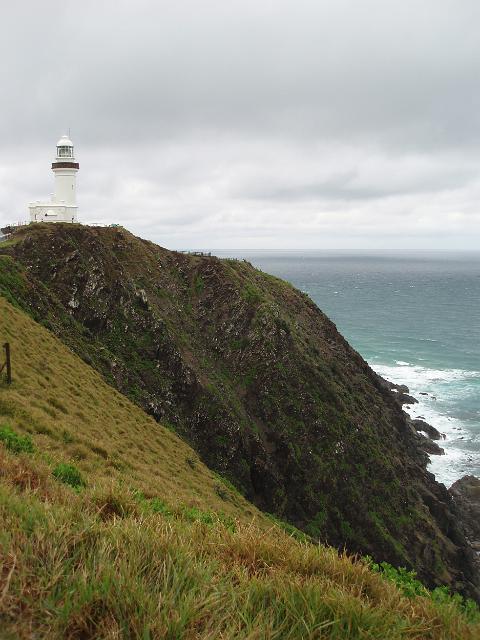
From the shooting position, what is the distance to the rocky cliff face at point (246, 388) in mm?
33594

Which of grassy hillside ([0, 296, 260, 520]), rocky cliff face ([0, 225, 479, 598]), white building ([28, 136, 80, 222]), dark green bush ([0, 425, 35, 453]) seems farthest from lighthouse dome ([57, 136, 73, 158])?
dark green bush ([0, 425, 35, 453])

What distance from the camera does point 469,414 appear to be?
6338cm

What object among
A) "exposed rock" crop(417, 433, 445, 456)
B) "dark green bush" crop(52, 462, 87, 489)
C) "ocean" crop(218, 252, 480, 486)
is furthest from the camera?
"ocean" crop(218, 252, 480, 486)

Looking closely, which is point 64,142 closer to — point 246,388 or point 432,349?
point 246,388

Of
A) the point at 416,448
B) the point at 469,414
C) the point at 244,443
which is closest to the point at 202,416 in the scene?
the point at 244,443

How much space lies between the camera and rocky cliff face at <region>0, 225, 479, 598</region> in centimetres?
3359

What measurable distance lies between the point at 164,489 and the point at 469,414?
60.1 meters

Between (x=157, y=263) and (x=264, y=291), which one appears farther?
(x=264, y=291)

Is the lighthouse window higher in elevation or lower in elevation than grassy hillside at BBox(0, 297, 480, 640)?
higher

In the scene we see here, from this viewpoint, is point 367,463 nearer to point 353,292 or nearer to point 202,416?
point 202,416

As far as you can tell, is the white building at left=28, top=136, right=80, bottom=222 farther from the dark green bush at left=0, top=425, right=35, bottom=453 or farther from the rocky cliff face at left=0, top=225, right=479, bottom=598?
the dark green bush at left=0, top=425, right=35, bottom=453

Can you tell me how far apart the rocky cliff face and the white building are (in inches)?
559

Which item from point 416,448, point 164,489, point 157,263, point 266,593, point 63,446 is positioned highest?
point 157,263

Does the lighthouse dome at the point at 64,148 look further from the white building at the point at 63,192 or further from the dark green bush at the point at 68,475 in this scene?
the dark green bush at the point at 68,475
